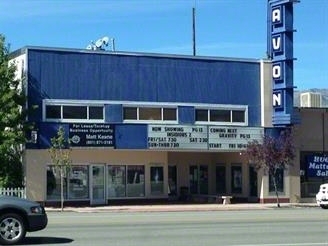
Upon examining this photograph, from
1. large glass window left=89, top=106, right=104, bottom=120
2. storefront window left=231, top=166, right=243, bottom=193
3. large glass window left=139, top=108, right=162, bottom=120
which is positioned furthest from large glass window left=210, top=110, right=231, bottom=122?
large glass window left=89, top=106, right=104, bottom=120

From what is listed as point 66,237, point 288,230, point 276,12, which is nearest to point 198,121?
point 276,12

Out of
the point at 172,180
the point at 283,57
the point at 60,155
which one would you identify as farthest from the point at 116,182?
the point at 283,57

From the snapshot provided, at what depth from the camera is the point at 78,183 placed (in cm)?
3684

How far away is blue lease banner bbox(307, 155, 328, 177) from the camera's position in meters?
40.6

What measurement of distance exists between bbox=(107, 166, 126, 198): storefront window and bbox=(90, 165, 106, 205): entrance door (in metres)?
0.41

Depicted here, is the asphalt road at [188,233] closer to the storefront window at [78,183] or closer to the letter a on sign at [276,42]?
the storefront window at [78,183]

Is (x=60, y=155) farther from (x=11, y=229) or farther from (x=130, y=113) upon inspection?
(x=11, y=229)

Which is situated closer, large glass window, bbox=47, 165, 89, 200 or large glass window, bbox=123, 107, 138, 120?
large glass window, bbox=47, 165, 89, 200

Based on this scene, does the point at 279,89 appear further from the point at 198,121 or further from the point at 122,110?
the point at 122,110

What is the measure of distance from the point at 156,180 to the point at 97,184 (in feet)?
12.6

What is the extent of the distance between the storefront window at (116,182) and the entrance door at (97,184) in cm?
41

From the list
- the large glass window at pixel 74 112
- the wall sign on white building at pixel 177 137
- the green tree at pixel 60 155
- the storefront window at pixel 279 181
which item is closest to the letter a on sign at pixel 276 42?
the wall sign on white building at pixel 177 137

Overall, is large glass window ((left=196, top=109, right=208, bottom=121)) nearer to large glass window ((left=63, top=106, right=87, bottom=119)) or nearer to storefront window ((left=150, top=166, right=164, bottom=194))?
storefront window ((left=150, top=166, right=164, bottom=194))

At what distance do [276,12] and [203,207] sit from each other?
11.8 meters
